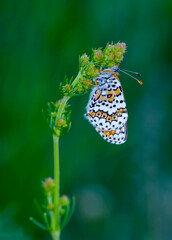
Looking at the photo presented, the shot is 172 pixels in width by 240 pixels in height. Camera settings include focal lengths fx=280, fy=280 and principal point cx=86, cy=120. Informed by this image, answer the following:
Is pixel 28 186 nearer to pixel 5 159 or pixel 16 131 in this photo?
pixel 5 159

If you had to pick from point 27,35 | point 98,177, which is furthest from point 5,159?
point 27,35

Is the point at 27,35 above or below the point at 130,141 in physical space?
above

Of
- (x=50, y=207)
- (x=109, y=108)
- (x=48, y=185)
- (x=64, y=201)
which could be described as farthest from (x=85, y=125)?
(x=50, y=207)

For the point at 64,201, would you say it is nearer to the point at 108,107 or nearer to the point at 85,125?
the point at 108,107

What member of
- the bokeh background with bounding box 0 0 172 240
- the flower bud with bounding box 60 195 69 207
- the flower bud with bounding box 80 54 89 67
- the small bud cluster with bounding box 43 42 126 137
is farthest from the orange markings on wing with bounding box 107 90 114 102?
the bokeh background with bounding box 0 0 172 240

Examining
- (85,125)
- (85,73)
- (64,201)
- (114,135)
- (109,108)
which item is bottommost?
(64,201)

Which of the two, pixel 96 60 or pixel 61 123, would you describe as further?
pixel 96 60

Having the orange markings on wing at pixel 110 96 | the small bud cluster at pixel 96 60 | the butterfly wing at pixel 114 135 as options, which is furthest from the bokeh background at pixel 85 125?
the small bud cluster at pixel 96 60

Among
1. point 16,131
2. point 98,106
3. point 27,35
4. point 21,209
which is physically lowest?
point 21,209
